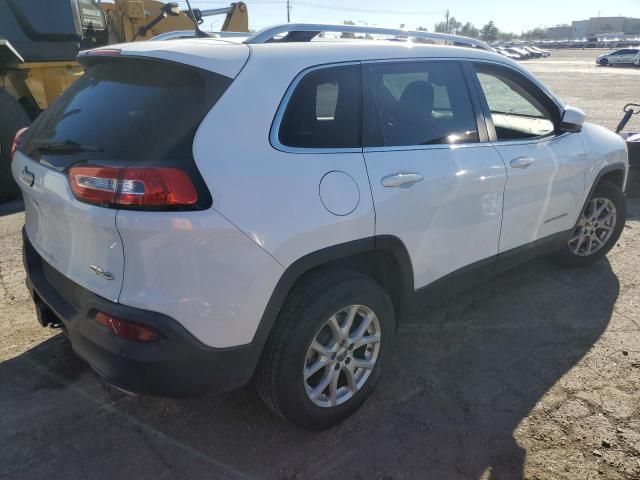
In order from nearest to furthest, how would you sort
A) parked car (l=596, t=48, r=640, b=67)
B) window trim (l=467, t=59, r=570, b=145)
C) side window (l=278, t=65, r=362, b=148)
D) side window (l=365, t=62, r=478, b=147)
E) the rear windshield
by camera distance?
the rear windshield
side window (l=278, t=65, r=362, b=148)
side window (l=365, t=62, r=478, b=147)
window trim (l=467, t=59, r=570, b=145)
parked car (l=596, t=48, r=640, b=67)

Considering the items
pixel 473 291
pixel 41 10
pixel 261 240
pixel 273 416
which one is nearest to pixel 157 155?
pixel 261 240

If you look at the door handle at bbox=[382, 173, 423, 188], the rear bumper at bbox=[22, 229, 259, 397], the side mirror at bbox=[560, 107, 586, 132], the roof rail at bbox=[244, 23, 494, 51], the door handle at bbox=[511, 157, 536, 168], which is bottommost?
the rear bumper at bbox=[22, 229, 259, 397]

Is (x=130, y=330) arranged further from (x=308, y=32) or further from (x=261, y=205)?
(x=308, y=32)

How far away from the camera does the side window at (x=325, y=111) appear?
2314mm

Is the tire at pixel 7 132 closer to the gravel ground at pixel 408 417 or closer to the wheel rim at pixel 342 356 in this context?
the gravel ground at pixel 408 417

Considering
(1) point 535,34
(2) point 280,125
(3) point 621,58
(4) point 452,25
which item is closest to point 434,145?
(2) point 280,125

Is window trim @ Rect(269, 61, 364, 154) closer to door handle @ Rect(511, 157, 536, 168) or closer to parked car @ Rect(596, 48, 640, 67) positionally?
door handle @ Rect(511, 157, 536, 168)

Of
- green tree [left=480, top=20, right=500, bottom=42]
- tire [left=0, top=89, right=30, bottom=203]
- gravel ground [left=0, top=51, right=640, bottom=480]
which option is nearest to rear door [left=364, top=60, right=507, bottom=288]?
gravel ground [left=0, top=51, right=640, bottom=480]

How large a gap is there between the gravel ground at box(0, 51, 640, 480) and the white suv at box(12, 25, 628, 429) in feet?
0.88

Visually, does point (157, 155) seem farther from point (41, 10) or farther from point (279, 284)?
point (41, 10)

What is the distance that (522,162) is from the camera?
10.8ft

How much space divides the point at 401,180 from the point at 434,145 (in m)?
0.43

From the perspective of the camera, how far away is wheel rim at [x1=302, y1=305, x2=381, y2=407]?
98.9 inches

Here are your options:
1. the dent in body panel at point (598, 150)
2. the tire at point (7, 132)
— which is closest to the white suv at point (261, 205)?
the dent in body panel at point (598, 150)
